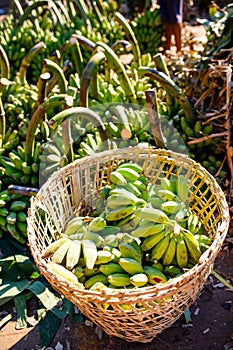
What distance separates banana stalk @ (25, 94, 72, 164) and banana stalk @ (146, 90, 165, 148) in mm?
388

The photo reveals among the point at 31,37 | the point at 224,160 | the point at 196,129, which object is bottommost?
the point at 224,160

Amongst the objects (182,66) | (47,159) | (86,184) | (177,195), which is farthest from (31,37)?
(177,195)

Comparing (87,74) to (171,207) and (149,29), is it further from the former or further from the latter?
(149,29)

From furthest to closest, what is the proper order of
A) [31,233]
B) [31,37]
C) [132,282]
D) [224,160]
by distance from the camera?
[31,37], [224,160], [31,233], [132,282]

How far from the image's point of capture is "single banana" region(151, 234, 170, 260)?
1.81 meters

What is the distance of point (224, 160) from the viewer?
8.41ft

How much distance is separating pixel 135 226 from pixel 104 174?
1.70 feet

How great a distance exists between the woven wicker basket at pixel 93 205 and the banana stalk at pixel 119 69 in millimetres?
563

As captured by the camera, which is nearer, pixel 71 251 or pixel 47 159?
pixel 71 251

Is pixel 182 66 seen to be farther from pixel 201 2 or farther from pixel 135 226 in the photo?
pixel 201 2

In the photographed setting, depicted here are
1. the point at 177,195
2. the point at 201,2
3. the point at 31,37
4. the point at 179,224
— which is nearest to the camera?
the point at 179,224

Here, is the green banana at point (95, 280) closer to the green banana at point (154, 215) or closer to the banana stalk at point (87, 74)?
the green banana at point (154, 215)

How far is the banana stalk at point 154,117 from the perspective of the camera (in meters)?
2.29

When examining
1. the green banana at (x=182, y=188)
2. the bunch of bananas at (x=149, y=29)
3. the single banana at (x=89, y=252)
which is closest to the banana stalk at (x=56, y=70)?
the green banana at (x=182, y=188)
